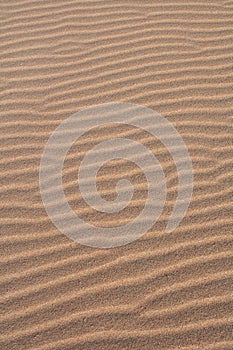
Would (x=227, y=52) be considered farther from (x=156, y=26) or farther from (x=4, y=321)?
(x=4, y=321)

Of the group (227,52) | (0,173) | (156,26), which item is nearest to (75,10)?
(156,26)

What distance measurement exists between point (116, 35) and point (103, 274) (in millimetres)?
2105

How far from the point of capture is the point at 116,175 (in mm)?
3062

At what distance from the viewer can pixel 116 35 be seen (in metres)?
3.89

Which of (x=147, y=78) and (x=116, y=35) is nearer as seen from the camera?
(x=147, y=78)

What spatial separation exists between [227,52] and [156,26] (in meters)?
0.62

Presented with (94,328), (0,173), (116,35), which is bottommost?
(94,328)

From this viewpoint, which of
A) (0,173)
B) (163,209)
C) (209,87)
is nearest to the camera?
(163,209)

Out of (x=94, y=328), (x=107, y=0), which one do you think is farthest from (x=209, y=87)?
(x=94, y=328)

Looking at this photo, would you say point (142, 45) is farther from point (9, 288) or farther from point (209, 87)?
point (9, 288)

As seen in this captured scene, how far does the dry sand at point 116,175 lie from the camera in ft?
8.12

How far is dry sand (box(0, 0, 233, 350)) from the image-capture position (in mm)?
2475

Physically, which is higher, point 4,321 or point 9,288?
point 9,288

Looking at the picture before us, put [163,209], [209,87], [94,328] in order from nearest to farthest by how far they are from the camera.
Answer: [94,328] < [163,209] < [209,87]
